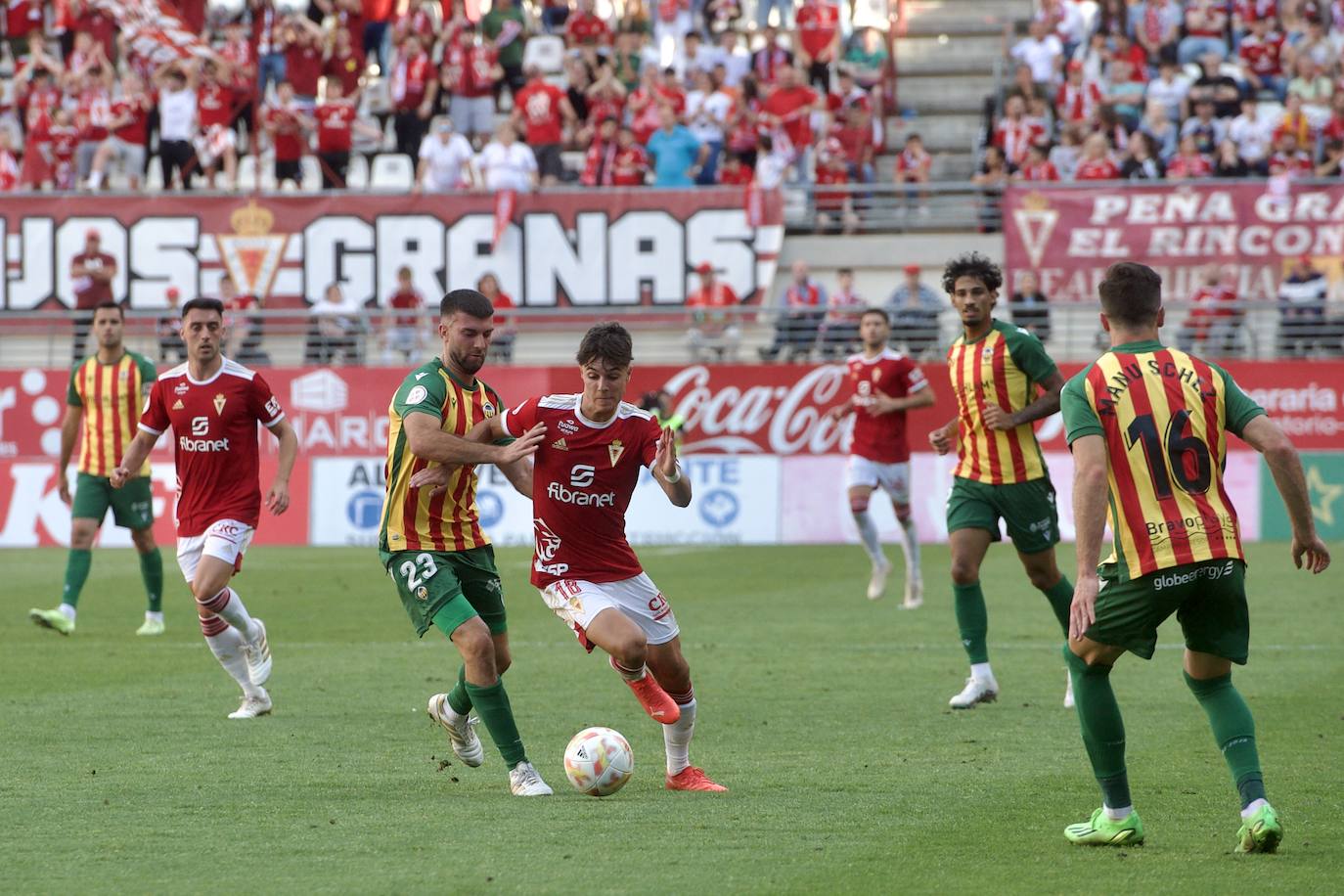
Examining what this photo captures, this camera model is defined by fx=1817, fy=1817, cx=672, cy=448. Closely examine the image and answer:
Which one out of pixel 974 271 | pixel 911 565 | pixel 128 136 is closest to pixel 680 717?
pixel 974 271

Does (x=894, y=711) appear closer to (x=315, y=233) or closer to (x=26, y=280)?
(x=315, y=233)

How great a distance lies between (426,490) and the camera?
26.1 feet

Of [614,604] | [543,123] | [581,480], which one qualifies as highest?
[543,123]

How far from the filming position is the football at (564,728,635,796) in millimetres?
7590

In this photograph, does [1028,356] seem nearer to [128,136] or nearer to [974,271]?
[974,271]

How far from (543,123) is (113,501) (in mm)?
14676

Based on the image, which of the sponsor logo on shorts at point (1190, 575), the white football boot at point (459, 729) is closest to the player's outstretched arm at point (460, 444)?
the white football boot at point (459, 729)

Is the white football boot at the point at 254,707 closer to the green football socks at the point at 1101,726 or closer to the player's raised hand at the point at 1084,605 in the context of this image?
the green football socks at the point at 1101,726

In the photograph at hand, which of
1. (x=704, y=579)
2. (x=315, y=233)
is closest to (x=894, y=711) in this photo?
(x=704, y=579)

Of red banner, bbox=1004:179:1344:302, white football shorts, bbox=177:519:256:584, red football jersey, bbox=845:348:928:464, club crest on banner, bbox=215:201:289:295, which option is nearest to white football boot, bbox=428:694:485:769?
white football shorts, bbox=177:519:256:584

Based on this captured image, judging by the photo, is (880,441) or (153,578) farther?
(880,441)

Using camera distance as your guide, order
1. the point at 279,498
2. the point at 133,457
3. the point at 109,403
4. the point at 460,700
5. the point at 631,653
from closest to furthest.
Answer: the point at 631,653
the point at 460,700
the point at 279,498
the point at 133,457
the point at 109,403

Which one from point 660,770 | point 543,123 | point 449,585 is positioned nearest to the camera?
point 449,585

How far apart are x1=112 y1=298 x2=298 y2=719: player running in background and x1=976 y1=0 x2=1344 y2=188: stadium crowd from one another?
17517 millimetres
